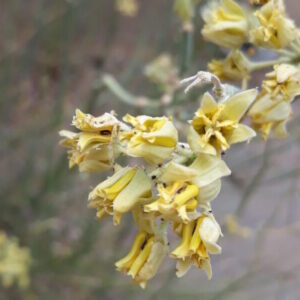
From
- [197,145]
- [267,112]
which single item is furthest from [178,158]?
[267,112]

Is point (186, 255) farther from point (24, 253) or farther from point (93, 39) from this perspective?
point (93, 39)

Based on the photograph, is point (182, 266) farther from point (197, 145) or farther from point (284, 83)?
point (284, 83)

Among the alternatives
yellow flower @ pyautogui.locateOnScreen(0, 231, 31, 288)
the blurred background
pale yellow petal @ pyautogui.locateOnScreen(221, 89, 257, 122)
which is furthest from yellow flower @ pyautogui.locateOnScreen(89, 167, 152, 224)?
yellow flower @ pyautogui.locateOnScreen(0, 231, 31, 288)

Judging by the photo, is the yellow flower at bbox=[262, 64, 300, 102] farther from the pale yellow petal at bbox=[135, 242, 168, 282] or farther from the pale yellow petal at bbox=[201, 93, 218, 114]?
the pale yellow petal at bbox=[135, 242, 168, 282]

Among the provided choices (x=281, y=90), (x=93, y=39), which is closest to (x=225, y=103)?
(x=281, y=90)

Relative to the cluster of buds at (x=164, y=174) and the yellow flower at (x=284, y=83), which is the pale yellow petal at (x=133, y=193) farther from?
the yellow flower at (x=284, y=83)

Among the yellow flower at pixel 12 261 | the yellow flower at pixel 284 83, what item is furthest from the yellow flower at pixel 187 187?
the yellow flower at pixel 12 261
